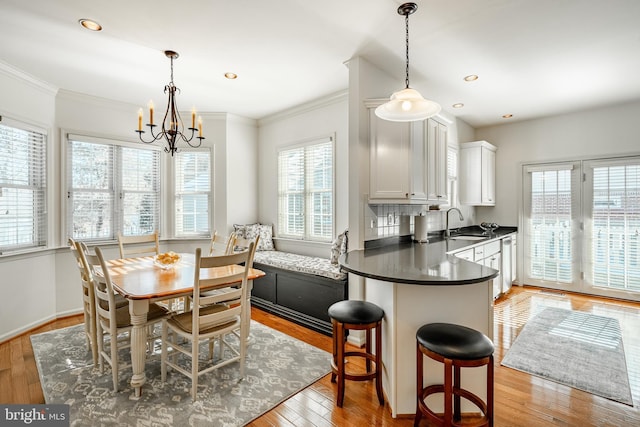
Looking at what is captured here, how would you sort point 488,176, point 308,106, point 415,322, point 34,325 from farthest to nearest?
point 488,176 < point 308,106 < point 34,325 < point 415,322

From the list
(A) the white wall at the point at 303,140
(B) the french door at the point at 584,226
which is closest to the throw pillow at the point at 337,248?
(A) the white wall at the point at 303,140

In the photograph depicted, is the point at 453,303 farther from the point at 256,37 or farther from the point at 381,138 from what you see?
the point at 256,37

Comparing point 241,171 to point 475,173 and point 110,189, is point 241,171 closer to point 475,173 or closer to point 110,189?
point 110,189

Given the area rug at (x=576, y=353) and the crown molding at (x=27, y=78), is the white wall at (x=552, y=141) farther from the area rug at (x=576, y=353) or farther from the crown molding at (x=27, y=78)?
the crown molding at (x=27, y=78)

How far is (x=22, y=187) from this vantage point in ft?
11.1

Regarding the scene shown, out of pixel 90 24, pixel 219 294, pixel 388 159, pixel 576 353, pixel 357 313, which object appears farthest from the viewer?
pixel 388 159

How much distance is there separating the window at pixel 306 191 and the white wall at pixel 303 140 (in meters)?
0.11

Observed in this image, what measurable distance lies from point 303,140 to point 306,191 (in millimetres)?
749

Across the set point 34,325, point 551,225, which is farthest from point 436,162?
point 34,325

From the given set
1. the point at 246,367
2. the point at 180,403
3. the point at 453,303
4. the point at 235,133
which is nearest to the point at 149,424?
the point at 180,403

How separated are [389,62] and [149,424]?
11.7 feet

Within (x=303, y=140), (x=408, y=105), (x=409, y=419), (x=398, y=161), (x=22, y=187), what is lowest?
(x=409, y=419)

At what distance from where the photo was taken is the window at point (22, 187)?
3209mm

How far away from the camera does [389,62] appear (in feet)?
10.3
